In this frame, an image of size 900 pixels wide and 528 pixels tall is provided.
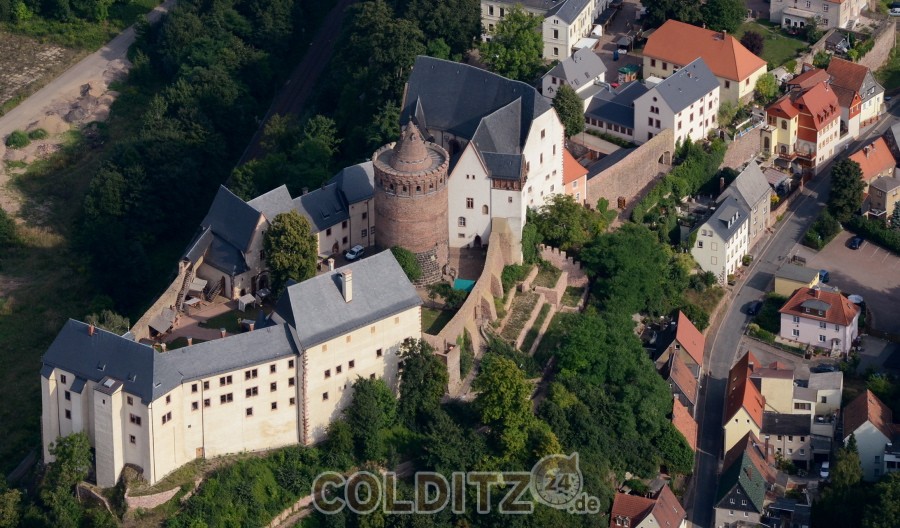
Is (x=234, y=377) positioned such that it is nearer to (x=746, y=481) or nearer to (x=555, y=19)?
(x=746, y=481)

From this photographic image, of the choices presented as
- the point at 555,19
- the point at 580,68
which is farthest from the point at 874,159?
the point at 555,19

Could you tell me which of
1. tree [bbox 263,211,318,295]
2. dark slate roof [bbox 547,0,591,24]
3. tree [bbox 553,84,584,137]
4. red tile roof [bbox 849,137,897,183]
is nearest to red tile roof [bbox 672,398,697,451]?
tree [bbox 553,84,584,137]

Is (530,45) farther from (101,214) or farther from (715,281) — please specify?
(101,214)

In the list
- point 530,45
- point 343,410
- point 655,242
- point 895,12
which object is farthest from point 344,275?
point 895,12

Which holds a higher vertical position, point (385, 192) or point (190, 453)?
point (385, 192)

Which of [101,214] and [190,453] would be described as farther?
[101,214]
